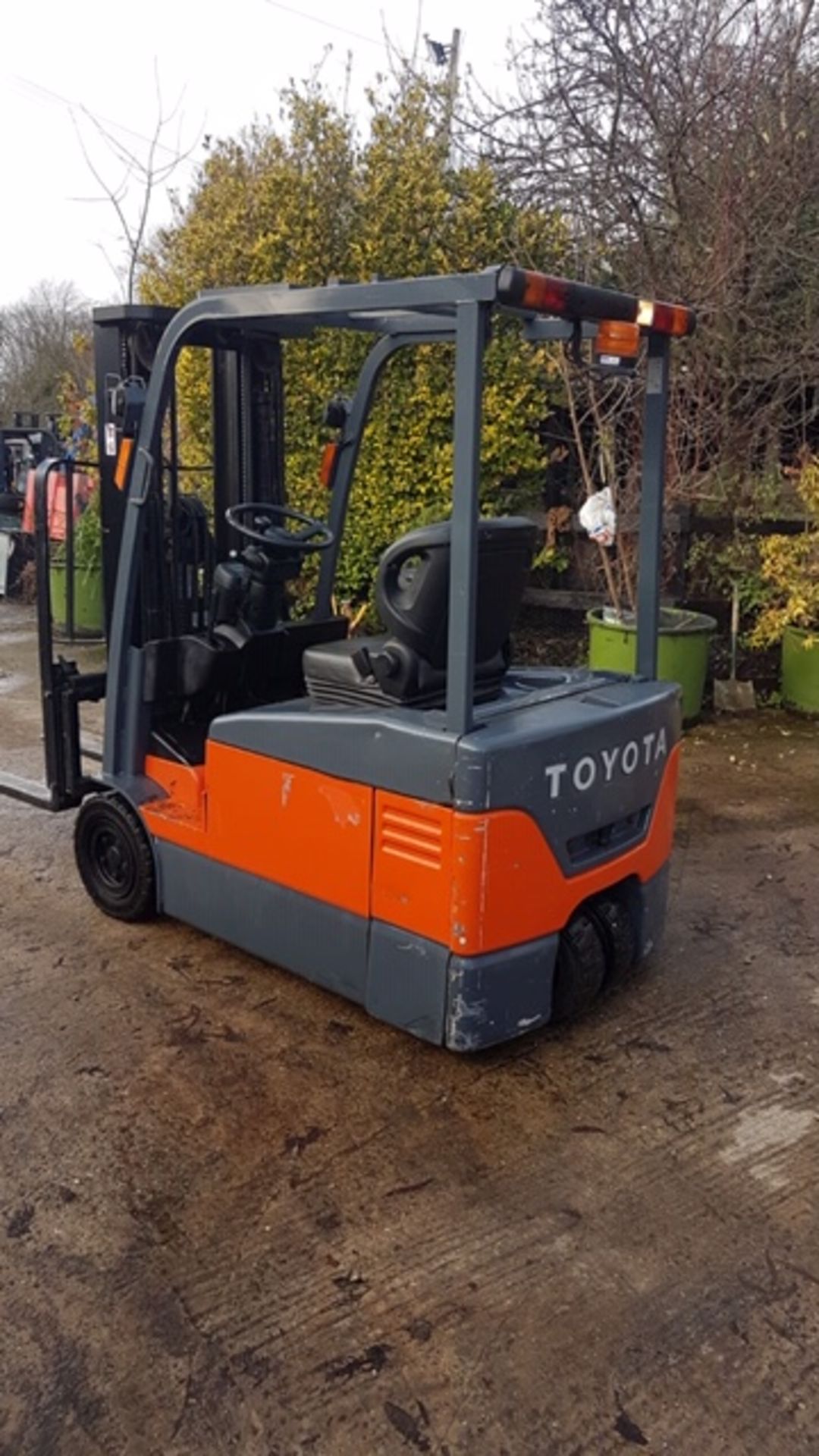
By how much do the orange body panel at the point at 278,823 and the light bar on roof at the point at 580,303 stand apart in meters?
1.38

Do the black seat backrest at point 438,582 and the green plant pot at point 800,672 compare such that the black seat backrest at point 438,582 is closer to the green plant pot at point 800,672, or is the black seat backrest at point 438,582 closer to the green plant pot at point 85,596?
the green plant pot at point 800,672

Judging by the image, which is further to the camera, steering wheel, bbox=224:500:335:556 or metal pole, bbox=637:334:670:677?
steering wheel, bbox=224:500:335:556

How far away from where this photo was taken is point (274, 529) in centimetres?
415

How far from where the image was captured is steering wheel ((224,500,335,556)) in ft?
13.0

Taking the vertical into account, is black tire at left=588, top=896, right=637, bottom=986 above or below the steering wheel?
below

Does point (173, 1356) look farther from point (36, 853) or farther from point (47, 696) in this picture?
point (36, 853)

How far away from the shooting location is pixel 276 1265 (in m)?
2.60

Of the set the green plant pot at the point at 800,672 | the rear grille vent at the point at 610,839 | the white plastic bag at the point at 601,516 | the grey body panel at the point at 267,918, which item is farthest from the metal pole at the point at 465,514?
the green plant pot at the point at 800,672

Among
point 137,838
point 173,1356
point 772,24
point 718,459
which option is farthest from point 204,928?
point 772,24

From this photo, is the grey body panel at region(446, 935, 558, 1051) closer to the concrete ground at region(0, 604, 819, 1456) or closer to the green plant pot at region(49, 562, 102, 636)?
the concrete ground at region(0, 604, 819, 1456)

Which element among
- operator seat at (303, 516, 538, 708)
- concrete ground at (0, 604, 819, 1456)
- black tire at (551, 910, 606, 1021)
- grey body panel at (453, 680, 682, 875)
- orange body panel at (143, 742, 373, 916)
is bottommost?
concrete ground at (0, 604, 819, 1456)

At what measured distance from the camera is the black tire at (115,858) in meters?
4.18

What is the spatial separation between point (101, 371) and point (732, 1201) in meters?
3.46

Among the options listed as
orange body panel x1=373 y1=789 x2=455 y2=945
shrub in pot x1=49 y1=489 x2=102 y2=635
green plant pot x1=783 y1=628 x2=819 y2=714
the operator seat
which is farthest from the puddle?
shrub in pot x1=49 y1=489 x2=102 y2=635
